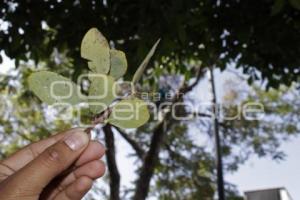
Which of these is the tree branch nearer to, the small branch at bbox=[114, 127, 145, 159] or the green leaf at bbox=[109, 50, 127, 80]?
the small branch at bbox=[114, 127, 145, 159]

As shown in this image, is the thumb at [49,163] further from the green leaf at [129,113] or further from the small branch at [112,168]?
the small branch at [112,168]

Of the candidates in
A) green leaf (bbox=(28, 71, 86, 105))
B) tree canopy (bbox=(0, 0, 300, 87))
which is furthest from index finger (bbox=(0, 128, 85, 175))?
tree canopy (bbox=(0, 0, 300, 87))

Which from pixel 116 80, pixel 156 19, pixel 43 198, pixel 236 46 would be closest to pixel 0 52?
pixel 156 19

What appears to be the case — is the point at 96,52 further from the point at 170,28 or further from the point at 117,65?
the point at 170,28

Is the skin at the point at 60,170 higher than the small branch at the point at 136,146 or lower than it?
higher

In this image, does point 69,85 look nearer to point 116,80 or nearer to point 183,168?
point 116,80

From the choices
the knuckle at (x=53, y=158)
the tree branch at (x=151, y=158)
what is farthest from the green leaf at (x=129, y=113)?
the tree branch at (x=151, y=158)

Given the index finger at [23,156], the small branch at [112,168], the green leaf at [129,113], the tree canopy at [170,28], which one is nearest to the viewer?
the green leaf at [129,113]
